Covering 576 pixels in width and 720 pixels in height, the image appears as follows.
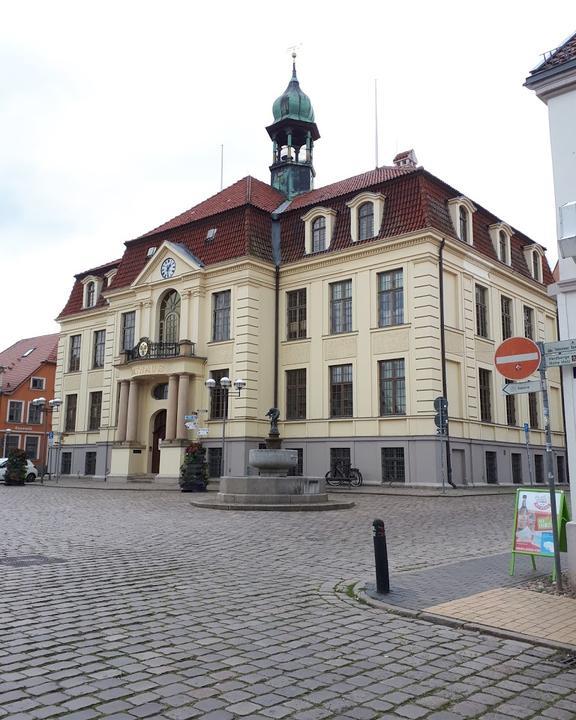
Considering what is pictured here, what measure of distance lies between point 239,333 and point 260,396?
3.06 m

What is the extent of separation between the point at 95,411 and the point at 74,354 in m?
4.72

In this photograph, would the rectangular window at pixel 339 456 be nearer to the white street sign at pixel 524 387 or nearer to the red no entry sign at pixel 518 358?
the white street sign at pixel 524 387

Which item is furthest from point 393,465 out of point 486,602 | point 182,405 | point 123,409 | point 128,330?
point 486,602

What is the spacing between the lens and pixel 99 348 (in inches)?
1591

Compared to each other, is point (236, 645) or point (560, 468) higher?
point (560, 468)

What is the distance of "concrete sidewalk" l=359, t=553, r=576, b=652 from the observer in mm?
5973

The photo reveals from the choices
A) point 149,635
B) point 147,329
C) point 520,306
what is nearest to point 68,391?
point 147,329

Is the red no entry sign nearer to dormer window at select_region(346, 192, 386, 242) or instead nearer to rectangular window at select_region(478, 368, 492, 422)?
dormer window at select_region(346, 192, 386, 242)

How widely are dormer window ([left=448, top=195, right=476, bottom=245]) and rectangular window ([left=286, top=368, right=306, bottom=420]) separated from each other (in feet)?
30.3

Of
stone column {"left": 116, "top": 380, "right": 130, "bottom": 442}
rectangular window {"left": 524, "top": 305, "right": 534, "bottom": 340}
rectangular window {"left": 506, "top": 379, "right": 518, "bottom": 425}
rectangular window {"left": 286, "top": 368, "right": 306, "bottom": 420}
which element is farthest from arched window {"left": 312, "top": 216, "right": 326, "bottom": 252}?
stone column {"left": 116, "top": 380, "right": 130, "bottom": 442}

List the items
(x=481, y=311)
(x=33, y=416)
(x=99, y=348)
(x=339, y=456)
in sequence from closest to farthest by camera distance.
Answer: (x=339, y=456), (x=481, y=311), (x=99, y=348), (x=33, y=416)

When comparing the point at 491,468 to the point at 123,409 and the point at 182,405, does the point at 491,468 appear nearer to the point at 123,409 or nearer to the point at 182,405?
the point at 182,405

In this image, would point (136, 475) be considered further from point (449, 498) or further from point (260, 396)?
point (449, 498)

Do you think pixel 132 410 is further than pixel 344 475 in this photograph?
Yes
